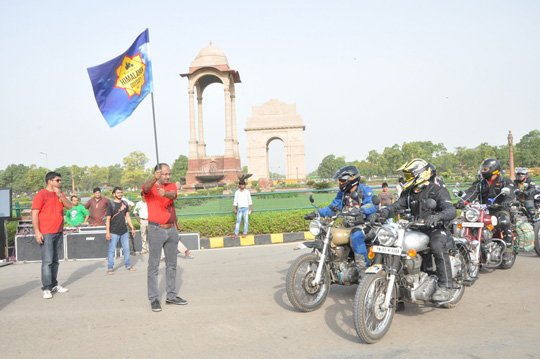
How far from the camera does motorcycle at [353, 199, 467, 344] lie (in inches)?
159

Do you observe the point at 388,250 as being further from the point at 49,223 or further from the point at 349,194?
the point at 49,223

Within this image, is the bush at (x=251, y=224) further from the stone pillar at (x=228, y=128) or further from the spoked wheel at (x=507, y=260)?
the stone pillar at (x=228, y=128)

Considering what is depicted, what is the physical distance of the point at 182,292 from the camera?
21.7 ft

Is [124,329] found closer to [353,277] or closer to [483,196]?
[353,277]

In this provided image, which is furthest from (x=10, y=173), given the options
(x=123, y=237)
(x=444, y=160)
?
(x=123, y=237)

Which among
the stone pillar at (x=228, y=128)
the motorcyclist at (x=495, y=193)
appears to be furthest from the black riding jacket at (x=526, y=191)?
the stone pillar at (x=228, y=128)

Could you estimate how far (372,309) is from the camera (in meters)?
4.13

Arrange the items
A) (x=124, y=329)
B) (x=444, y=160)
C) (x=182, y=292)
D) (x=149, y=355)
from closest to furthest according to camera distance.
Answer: (x=149, y=355), (x=124, y=329), (x=182, y=292), (x=444, y=160)

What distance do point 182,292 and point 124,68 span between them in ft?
11.7

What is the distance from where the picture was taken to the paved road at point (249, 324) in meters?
4.02

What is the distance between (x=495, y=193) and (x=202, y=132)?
42158 millimetres

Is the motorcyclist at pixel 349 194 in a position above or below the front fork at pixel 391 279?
above

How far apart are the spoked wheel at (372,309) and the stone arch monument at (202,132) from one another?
123ft

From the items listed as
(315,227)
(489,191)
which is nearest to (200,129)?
(489,191)
